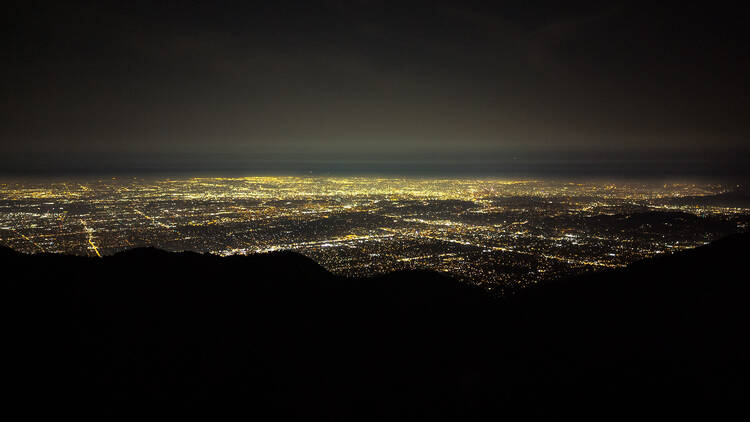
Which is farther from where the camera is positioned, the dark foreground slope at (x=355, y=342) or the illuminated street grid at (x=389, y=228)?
the illuminated street grid at (x=389, y=228)

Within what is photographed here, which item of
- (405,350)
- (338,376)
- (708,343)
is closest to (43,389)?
(338,376)

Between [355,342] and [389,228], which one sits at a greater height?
[355,342]

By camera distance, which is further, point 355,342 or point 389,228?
point 389,228

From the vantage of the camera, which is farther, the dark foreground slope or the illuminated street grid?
the illuminated street grid

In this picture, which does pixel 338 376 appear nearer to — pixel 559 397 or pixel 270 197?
pixel 559 397
